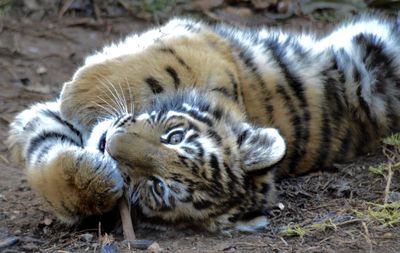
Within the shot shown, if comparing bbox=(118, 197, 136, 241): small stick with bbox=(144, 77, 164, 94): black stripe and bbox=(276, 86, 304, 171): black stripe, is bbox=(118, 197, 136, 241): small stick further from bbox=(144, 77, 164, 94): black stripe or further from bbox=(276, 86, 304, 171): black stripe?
bbox=(276, 86, 304, 171): black stripe

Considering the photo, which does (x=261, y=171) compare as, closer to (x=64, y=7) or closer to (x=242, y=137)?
(x=242, y=137)

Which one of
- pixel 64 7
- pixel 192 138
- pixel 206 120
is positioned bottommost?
pixel 192 138

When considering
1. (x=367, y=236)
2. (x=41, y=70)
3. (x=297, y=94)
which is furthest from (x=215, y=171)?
(x=41, y=70)

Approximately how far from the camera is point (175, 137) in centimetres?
379

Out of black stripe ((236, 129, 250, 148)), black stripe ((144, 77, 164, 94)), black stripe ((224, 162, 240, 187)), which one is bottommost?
black stripe ((224, 162, 240, 187))

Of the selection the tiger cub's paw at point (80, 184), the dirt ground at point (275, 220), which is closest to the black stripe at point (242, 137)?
the dirt ground at point (275, 220)

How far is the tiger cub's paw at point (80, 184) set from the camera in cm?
358

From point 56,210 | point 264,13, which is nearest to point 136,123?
point 56,210

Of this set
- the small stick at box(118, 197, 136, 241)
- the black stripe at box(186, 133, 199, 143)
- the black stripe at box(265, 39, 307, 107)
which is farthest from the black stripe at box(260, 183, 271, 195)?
the black stripe at box(265, 39, 307, 107)

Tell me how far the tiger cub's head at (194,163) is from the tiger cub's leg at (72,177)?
81mm

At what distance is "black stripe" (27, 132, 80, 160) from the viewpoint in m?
4.16

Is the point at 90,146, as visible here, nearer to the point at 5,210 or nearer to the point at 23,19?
the point at 5,210

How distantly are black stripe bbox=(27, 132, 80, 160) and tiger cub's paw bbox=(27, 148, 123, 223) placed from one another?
376 millimetres

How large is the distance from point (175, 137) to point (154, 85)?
45 cm
